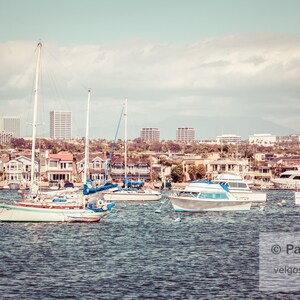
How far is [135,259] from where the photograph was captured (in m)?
54.4

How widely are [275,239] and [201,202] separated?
29.4 meters

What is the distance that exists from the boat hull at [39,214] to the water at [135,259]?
1.07 metres

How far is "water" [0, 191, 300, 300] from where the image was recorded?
43.4 metres

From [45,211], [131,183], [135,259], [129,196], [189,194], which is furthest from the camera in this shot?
[131,183]

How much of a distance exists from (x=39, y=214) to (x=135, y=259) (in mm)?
25570

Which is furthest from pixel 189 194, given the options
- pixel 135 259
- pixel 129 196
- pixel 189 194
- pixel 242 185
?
pixel 135 259

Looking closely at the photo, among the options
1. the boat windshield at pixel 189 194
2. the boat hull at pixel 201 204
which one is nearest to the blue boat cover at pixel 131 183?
the boat windshield at pixel 189 194

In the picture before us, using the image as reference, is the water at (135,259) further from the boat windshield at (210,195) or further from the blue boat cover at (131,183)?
the blue boat cover at (131,183)

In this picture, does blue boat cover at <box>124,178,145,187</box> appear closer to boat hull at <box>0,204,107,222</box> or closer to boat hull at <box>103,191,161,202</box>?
boat hull at <box>103,191,161,202</box>

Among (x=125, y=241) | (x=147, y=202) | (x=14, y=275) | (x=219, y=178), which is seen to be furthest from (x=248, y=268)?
(x=147, y=202)

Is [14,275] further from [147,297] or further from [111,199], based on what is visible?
[111,199]

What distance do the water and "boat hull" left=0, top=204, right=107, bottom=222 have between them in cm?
107

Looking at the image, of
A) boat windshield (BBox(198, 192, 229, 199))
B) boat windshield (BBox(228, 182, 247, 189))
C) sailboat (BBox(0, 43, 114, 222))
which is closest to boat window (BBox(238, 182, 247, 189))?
boat windshield (BBox(228, 182, 247, 189))

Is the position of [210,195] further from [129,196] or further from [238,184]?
[129,196]
